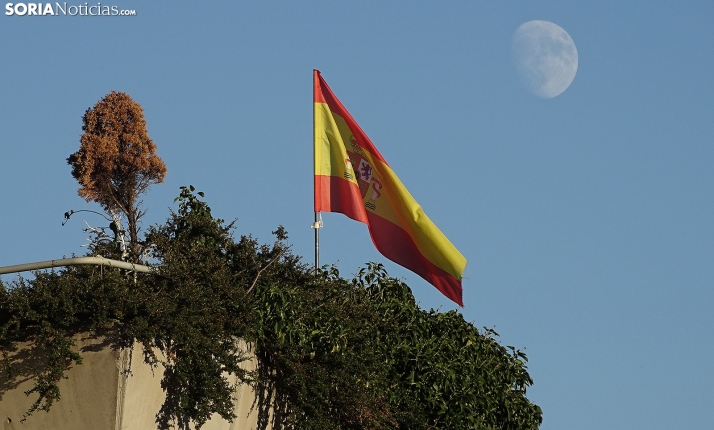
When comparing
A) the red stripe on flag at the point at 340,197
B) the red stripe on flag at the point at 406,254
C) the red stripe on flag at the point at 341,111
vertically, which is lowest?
the red stripe on flag at the point at 406,254

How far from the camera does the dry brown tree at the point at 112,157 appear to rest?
1880cm

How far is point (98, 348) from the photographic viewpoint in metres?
9.66

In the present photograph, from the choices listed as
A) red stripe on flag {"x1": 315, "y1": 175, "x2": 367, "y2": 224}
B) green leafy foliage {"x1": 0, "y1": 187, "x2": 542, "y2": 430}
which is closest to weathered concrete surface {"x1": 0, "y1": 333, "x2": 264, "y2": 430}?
green leafy foliage {"x1": 0, "y1": 187, "x2": 542, "y2": 430}

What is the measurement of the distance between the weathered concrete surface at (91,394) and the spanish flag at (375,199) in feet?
19.9

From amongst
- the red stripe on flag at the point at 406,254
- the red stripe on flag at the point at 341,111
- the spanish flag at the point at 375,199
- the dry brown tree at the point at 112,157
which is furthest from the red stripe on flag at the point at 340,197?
the dry brown tree at the point at 112,157

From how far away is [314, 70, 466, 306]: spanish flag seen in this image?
1550 cm

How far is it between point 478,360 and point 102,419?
6.32m

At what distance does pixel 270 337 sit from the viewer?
11.4 meters

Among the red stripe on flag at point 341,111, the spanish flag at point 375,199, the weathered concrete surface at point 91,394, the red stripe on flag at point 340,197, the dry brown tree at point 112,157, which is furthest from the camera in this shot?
the dry brown tree at point 112,157

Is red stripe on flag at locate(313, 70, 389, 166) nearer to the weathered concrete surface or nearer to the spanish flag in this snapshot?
the spanish flag

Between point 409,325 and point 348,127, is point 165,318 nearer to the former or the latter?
point 409,325

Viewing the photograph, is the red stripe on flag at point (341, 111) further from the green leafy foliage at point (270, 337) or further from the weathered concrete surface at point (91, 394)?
the weathered concrete surface at point (91, 394)

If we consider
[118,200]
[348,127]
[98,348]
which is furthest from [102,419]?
[118,200]

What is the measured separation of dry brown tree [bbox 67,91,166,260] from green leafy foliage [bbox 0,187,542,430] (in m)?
6.13
